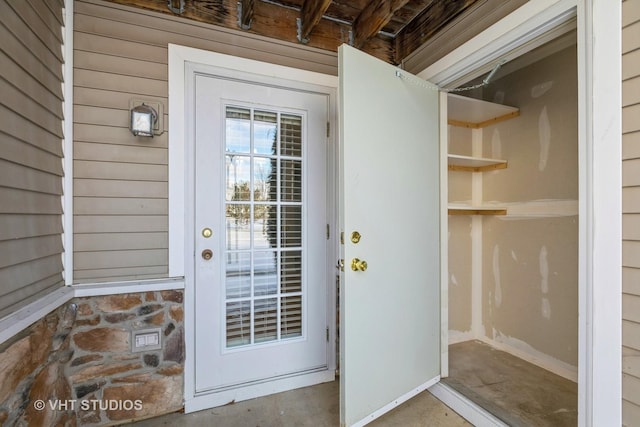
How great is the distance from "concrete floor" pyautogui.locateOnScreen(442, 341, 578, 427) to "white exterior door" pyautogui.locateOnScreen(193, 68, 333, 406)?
41.9 inches

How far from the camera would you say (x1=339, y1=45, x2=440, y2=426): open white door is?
5.27 ft

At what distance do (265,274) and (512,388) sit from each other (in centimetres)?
194

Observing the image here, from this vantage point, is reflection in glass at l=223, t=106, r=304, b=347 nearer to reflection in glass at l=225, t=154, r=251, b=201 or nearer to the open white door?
reflection in glass at l=225, t=154, r=251, b=201

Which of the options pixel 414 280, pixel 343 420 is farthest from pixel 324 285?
pixel 343 420

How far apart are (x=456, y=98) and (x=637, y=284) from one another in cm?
164

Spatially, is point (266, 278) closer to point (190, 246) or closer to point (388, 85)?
point (190, 246)

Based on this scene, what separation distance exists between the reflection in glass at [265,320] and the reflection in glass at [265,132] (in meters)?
1.09

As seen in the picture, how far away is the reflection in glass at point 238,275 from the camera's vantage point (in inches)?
80.7

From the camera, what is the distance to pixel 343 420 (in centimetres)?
159

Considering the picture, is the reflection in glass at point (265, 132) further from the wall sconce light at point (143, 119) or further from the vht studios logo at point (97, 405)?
the vht studios logo at point (97, 405)

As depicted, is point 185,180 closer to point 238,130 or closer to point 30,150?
point 238,130

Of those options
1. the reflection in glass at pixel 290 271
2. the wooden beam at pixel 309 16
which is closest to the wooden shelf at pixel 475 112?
the wooden beam at pixel 309 16

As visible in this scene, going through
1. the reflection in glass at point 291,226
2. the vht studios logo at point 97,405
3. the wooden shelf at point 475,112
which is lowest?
the vht studios logo at point 97,405

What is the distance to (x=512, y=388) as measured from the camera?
2113 mm
